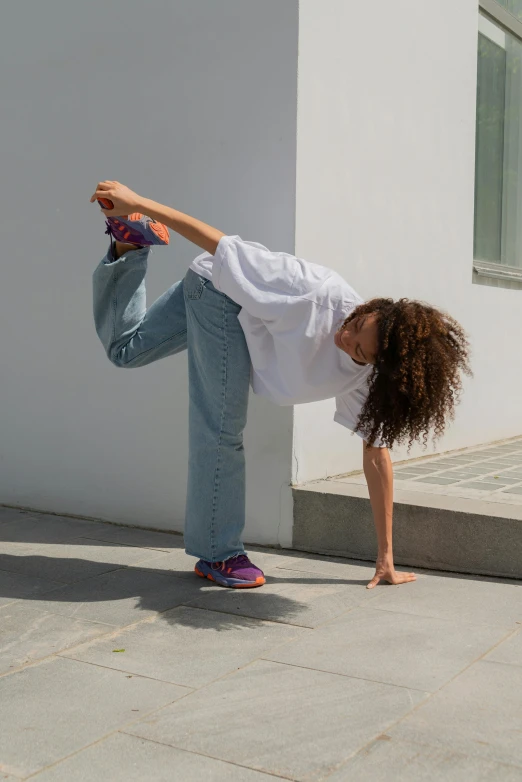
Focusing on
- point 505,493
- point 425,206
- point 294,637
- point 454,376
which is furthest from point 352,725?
point 425,206

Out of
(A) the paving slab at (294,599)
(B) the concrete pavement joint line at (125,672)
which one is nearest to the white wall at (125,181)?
(A) the paving slab at (294,599)

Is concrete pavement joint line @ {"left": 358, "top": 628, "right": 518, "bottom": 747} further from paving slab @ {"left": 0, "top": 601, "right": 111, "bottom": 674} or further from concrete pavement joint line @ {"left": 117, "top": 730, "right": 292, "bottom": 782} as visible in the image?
paving slab @ {"left": 0, "top": 601, "right": 111, "bottom": 674}

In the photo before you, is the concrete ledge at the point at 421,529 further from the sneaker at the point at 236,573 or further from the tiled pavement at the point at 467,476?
the sneaker at the point at 236,573

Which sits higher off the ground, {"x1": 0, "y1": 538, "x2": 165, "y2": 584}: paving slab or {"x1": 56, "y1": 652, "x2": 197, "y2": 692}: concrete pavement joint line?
{"x1": 0, "y1": 538, "x2": 165, "y2": 584}: paving slab

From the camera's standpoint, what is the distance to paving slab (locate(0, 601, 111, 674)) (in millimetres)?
2832

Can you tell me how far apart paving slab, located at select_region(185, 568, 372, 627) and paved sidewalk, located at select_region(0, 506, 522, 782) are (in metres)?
0.01

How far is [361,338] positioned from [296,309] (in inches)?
11.7

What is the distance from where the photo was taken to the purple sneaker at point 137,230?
11.2 feet

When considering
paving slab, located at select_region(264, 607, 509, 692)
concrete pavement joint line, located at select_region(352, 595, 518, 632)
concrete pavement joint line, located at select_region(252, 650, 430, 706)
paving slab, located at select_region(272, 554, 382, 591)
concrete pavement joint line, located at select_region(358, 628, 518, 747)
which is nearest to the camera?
concrete pavement joint line, located at select_region(358, 628, 518, 747)

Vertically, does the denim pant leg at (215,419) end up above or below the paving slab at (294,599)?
above

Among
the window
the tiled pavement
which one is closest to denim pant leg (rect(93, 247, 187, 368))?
the tiled pavement

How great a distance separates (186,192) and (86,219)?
0.62 m

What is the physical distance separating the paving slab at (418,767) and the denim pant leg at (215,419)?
4.79ft

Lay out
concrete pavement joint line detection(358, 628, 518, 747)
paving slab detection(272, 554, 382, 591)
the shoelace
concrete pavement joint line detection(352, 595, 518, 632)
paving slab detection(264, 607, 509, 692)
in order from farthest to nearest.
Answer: paving slab detection(272, 554, 382, 591) < the shoelace < concrete pavement joint line detection(352, 595, 518, 632) < paving slab detection(264, 607, 509, 692) < concrete pavement joint line detection(358, 628, 518, 747)
